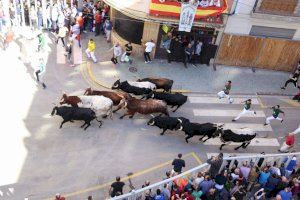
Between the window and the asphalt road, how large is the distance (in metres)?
3.78

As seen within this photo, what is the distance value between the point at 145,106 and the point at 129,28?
248 inches

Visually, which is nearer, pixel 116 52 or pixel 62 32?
pixel 116 52

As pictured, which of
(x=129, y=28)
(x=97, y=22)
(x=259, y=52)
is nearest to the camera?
(x=129, y=28)

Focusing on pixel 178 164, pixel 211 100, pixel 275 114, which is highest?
pixel 275 114

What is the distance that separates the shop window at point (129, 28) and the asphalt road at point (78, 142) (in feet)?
12.2

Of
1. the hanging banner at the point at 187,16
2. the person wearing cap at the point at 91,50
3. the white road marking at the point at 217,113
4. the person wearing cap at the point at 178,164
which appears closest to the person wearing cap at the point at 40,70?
the person wearing cap at the point at 91,50

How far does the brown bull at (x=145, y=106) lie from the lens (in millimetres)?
18594

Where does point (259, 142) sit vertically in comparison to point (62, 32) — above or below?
below

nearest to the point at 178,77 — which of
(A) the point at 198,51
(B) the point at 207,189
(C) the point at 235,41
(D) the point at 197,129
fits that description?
(A) the point at 198,51

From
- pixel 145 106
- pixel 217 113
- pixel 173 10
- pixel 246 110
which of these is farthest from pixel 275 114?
pixel 173 10

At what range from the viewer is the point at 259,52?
76.8 feet

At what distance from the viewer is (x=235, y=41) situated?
23.0 metres

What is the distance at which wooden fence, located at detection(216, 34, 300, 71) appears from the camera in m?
23.0

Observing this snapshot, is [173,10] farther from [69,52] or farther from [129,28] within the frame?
[69,52]
